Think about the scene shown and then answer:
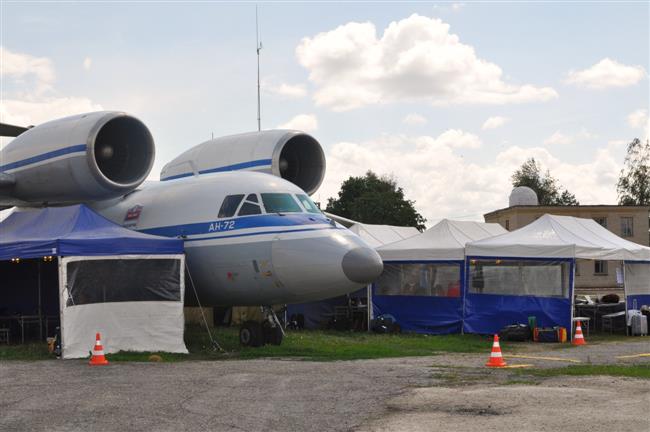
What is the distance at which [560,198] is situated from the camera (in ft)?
299

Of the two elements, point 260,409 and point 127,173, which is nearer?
point 260,409

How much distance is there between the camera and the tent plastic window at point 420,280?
74.4ft

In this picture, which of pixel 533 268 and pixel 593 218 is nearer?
pixel 533 268

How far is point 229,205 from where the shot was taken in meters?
16.6

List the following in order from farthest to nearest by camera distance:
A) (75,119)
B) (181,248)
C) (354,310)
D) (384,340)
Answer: (354,310), (384,340), (75,119), (181,248)

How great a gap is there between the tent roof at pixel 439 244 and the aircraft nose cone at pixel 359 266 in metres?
7.61

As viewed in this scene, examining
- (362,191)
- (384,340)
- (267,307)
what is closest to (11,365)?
(267,307)

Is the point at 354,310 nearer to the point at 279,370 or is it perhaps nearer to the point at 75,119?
the point at 75,119

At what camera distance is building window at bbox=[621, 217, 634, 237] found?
59.5 meters

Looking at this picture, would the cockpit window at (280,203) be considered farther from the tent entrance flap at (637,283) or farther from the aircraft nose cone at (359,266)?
the tent entrance flap at (637,283)

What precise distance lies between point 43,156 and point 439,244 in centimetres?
1045

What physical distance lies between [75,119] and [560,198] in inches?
3118

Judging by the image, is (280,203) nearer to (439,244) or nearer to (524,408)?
(439,244)

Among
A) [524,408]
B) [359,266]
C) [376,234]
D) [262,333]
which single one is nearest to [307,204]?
[359,266]
